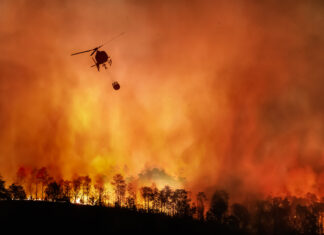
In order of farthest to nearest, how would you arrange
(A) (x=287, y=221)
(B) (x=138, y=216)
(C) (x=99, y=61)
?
(A) (x=287, y=221) → (B) (x=138, y=216) → (C) (x=99, y=61)

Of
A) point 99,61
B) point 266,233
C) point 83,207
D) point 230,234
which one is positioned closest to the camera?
point 99,61

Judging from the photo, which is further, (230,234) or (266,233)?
(266,233)

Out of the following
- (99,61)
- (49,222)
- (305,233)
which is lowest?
(305,233)

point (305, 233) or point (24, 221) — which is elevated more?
point (24, 221)

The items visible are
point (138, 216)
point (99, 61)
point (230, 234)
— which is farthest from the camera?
point (230, 234)

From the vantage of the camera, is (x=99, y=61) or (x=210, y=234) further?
(x=210, y=234)

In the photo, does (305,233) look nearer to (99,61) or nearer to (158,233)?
(158,233)

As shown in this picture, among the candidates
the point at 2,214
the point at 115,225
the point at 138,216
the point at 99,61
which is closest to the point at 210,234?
the point at 138,216

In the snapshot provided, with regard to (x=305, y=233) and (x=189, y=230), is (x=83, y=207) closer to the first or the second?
(x=189, y=230)

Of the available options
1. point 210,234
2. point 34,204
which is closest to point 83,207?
point 34,204
